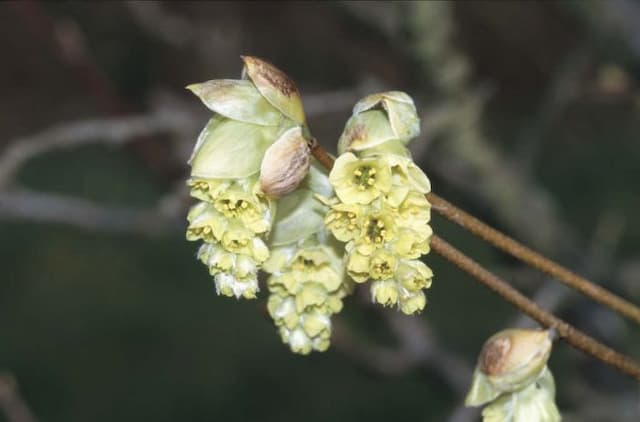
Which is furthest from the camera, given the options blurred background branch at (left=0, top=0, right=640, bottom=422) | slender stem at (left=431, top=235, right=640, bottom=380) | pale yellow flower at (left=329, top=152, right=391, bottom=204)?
blurred background branch at (left=0, top=0, right=640, bottom=422)

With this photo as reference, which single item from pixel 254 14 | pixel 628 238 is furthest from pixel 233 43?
pixel 628 238

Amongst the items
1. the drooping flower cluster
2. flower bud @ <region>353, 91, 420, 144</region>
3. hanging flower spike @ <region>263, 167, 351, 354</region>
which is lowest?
hanging flower spike @ <region>263, 167, 351, 354</region>

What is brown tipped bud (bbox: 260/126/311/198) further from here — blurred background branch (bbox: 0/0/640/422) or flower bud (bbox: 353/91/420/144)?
blurred background branch (bbox: 0/0/640/422)

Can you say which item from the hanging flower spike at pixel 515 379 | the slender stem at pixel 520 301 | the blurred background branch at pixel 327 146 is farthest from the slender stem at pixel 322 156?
the blurred background branch at pixel 327 146

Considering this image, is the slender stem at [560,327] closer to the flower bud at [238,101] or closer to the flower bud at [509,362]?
the flower bud at [509,362]

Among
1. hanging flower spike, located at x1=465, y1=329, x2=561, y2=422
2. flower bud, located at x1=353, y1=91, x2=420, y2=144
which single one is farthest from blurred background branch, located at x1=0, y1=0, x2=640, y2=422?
flower bud, located at x1=353, y1=91, x2=420, y2=144

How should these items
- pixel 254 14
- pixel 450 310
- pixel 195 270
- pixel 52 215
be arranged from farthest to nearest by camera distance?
1. pixel 195 270
2. pixel 450 310
3. pixel 254 14
4. pixel 52 215

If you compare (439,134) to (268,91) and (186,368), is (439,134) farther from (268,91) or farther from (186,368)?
(186,368)
